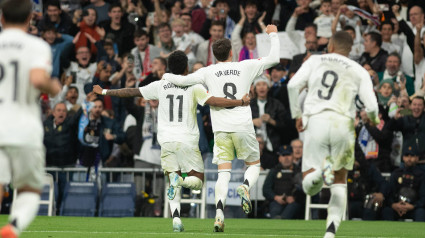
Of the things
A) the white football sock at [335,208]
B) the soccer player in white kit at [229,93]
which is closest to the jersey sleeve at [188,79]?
the soccer player in white kit at [229,93]

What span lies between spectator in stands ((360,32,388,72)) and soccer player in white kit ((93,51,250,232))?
6950 mm

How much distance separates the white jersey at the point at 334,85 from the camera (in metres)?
9.63

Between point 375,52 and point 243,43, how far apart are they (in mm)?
3309

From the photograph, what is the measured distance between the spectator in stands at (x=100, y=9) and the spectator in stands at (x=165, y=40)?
2.72 m

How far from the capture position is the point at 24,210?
7223 millimetres

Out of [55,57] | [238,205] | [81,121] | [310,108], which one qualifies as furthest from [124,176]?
[310,108]

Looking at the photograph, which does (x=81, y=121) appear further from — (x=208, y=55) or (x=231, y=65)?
(x=231, y=65)

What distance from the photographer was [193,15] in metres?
21.7

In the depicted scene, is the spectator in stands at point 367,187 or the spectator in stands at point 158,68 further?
the spectator in stands at point 158,68

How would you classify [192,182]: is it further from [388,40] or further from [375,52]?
[388,40]

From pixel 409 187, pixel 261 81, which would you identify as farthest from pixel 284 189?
pixel 409 187

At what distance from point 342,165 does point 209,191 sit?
9754mm

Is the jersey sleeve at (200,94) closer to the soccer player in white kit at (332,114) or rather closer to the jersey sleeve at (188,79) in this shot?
the jersey sleeve at (188,79)

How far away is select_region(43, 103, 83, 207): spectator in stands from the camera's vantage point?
19.8m
